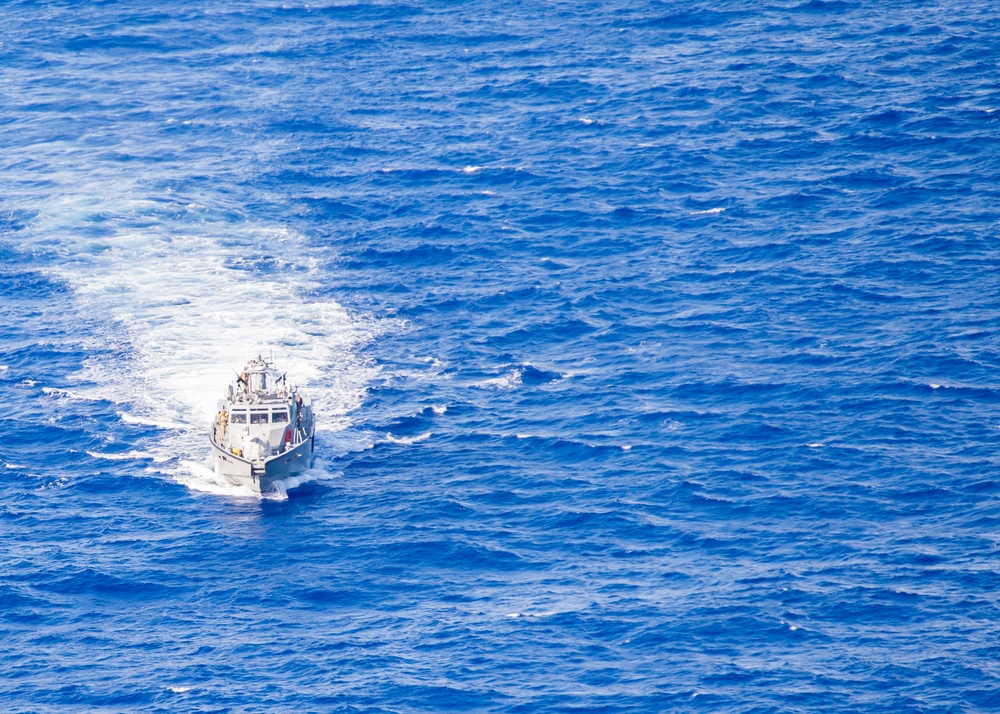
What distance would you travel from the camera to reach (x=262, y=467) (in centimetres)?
18912

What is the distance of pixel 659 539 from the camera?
181 meters

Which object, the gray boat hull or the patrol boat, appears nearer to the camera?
the gray boat hull

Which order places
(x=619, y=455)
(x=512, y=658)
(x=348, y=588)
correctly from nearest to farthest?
(x=512, y=658)
(x=348, y=588)
(x=619, y=455)

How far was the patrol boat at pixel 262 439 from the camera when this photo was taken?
625ft

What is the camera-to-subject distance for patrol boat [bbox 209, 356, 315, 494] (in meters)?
190

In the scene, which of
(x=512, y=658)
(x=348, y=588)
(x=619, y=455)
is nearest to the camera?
(x=512, y=658)

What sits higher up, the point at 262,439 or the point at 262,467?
the point at 262,439

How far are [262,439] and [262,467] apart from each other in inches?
144

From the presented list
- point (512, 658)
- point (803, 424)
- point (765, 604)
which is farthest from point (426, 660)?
point (803, 424)

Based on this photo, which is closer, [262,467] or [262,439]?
[262,467]

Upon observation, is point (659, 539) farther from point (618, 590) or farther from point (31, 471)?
point (31, 471)

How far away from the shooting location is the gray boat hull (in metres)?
190

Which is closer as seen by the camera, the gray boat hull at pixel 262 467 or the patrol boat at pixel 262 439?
the gray boat hull at pixel 262 467

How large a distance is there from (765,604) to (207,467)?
2697 inches
